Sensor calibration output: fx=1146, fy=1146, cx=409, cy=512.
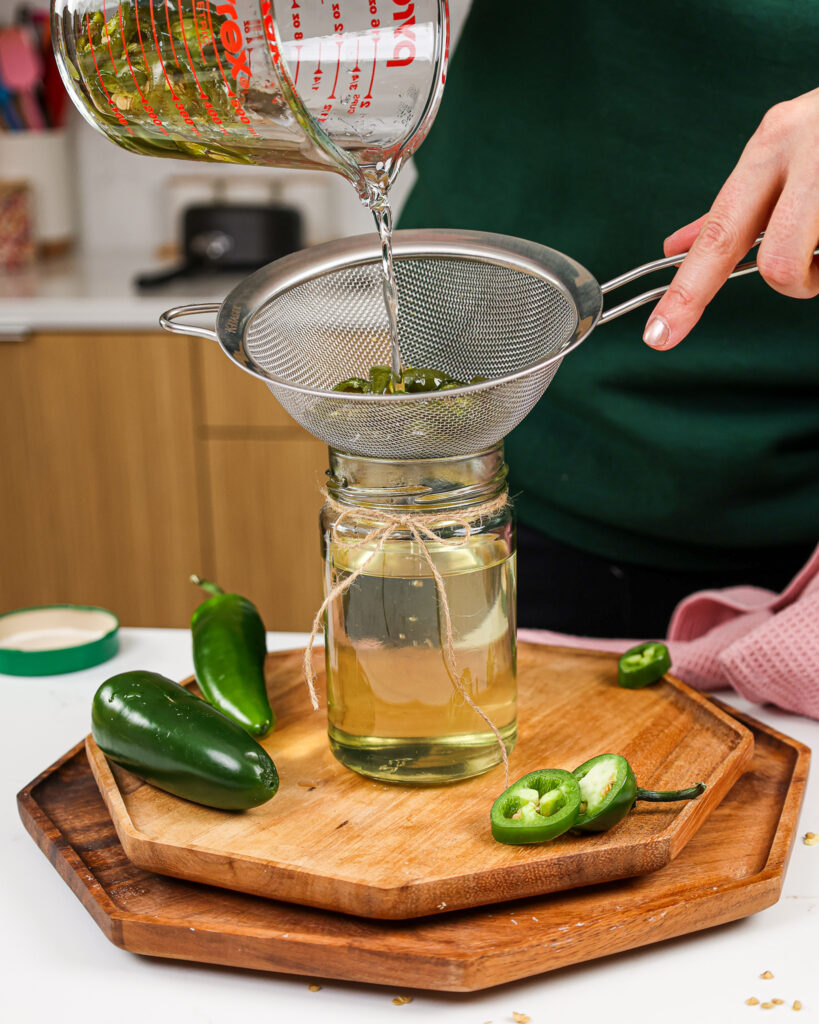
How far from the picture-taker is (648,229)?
122 centimetres

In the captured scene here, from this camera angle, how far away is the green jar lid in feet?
3.37

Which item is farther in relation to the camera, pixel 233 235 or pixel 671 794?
pixel 233 235

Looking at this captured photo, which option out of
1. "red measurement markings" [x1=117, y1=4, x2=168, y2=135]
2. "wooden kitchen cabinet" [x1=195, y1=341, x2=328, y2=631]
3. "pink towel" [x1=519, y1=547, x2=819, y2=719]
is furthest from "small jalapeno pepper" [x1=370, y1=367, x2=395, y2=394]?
"wooden kitchen cabinet" [x1=195, y1=341, x2=328, y2=631]

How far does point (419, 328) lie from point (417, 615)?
0.32 m

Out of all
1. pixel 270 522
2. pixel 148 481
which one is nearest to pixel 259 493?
pixel 270 522

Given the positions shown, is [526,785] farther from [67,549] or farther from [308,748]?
[67,549]

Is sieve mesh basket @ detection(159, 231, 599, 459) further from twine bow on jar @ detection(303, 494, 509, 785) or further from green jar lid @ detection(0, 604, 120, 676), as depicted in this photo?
green jar lid @ detection(0, 604, 120, 676)

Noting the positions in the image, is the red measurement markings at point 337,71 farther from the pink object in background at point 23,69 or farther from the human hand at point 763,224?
the pink object in background at point 23,69

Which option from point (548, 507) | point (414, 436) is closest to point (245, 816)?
point (414, 436)

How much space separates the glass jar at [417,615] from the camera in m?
0.77

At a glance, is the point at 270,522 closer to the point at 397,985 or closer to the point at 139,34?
the point at 139,34

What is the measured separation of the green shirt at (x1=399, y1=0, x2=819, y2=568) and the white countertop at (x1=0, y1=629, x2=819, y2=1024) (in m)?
0.59

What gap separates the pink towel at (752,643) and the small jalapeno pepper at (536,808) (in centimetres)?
26

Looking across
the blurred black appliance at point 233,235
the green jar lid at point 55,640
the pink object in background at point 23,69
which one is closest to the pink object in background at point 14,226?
the pink object in background at point 23,69
